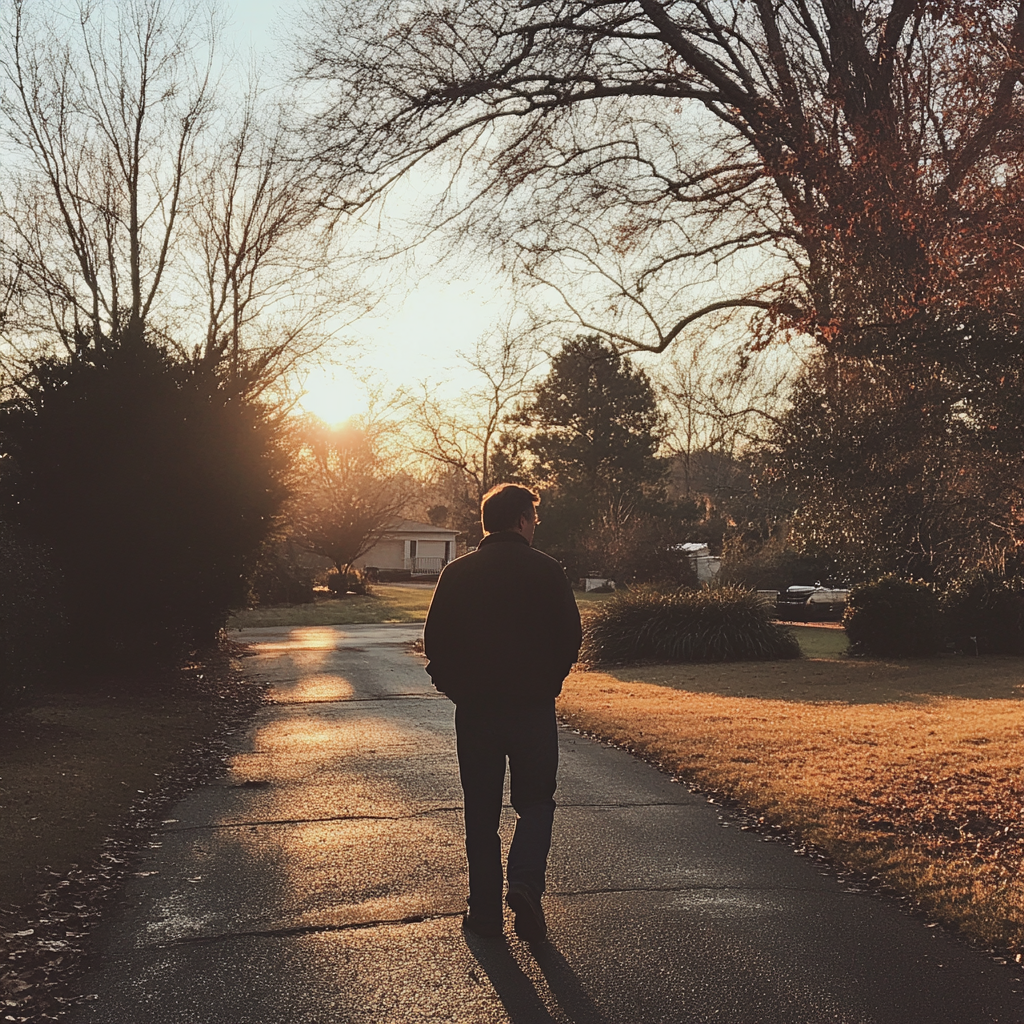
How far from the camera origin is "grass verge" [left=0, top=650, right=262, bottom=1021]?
464cm

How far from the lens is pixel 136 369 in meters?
14.8

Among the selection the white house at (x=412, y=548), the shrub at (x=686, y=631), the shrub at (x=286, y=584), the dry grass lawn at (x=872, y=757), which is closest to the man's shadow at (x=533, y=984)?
the dry grass lawn at (x=872, y=757)

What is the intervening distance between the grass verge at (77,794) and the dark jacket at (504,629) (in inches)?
80.7

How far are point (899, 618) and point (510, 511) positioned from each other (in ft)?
57.0

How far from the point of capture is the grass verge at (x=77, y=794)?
15.2 feet

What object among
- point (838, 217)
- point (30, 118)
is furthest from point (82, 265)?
point (838, 217)

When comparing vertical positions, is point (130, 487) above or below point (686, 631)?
above

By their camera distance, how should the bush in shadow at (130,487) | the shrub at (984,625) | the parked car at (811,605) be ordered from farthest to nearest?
the parked car at (811,605), the shrub at (984,625), the bush in shadow at (130,487)

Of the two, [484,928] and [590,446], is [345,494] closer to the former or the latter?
[590,446]

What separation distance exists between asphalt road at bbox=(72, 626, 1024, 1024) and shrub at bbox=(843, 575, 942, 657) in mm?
14099

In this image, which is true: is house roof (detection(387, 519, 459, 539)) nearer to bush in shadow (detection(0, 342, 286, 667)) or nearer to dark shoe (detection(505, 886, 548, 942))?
bush in shadow (detection(0, 342, 286, 667))

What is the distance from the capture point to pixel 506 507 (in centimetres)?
512

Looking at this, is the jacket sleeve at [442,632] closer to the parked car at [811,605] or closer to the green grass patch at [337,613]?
the green grass patch at [337,613]

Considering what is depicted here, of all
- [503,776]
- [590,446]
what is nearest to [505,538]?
[503,776]
